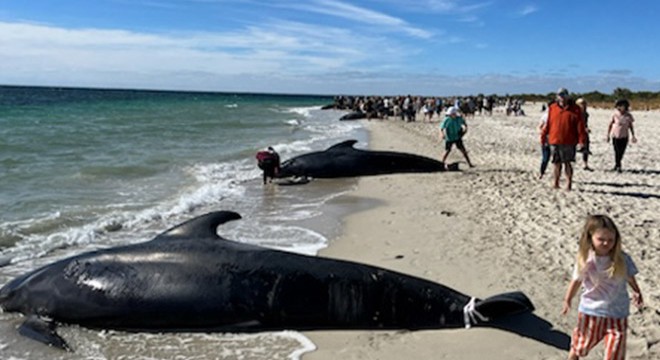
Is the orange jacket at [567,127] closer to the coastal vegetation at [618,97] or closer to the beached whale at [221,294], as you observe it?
the beached whale at [221,294]

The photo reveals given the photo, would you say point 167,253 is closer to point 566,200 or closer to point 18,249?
point 18,249

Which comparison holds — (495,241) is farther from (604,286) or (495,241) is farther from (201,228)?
(201,228)

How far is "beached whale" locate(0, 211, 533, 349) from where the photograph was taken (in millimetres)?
5691

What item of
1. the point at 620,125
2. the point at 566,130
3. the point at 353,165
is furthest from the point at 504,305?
the point at 620,125

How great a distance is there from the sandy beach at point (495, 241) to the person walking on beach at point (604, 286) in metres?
0.55

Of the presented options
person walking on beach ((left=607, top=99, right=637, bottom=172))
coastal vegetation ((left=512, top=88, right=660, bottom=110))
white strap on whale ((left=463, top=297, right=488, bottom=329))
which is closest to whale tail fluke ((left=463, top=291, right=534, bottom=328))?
white strap on whale ((left=463, top=297, right=488, bottom=329))

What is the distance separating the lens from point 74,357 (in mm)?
5422

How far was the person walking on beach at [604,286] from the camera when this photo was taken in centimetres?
441

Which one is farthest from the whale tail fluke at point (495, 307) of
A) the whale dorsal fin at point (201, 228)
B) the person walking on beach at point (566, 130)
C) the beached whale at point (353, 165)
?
the beached whale at point (353, 165)

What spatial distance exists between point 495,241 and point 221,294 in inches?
171

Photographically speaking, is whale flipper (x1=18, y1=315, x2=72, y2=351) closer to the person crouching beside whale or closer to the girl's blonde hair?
the girl's blonde hair

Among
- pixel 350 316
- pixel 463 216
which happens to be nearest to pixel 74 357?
pixel 350 316

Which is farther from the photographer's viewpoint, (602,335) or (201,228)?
(201,228)

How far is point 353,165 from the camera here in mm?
16594
